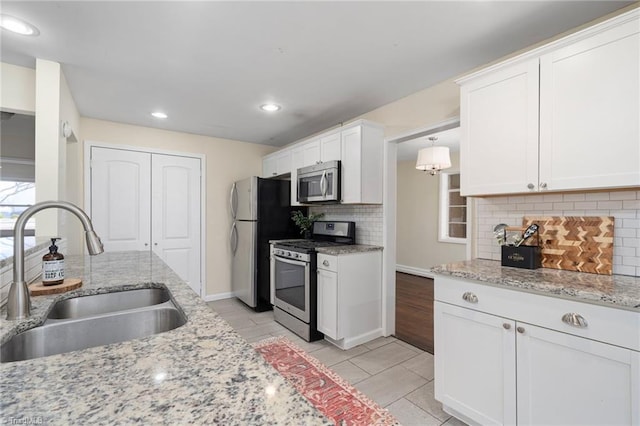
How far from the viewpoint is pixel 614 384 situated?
3.89 ft

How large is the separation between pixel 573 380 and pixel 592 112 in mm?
1294

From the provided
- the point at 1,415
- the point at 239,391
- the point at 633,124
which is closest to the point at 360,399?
the point at 239,391

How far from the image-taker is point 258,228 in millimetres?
3775

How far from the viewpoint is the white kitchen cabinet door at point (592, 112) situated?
138 cm

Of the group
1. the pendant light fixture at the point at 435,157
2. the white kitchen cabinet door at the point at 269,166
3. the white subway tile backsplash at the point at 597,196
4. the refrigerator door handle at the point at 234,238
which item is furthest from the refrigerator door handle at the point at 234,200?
the white subway tile backsplash at the point at 597,196

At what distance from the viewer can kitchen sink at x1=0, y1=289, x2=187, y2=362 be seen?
88 centimetres

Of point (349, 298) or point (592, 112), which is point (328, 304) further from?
point (592, 112)

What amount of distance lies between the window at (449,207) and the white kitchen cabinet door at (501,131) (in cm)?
374

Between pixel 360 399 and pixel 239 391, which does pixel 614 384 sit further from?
pixel 239 391

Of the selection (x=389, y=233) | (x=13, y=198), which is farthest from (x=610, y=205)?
(x=13, y=198)

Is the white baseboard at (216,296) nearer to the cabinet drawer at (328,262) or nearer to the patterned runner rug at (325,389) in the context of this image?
the patterned runner rug at (325,389)

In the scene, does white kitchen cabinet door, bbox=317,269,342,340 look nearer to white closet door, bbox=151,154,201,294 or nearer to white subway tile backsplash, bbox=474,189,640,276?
white subway tile backsplash, bbox=474,189,640,276

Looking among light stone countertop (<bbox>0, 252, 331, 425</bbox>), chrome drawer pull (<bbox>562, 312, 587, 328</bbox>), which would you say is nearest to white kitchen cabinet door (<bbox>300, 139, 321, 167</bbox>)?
chrome drawer pull (<bbox>562, 312, 587, 328</bbox>)

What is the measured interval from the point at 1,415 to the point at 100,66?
2.61 m
